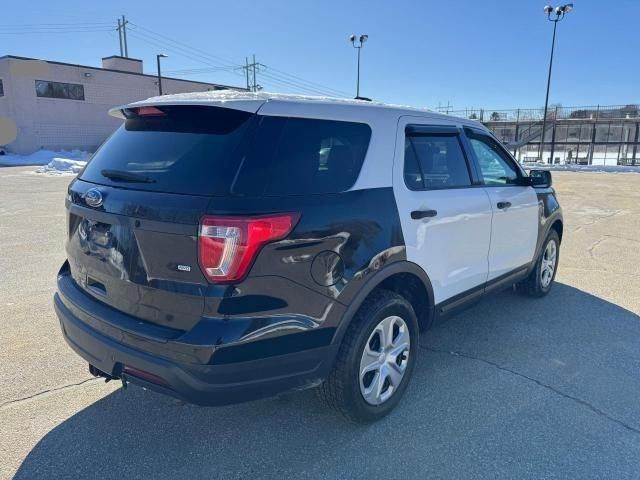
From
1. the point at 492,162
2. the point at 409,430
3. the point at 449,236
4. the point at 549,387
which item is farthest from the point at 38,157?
the point at 549,387

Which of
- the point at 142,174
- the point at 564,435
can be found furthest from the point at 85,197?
the point at 564,435

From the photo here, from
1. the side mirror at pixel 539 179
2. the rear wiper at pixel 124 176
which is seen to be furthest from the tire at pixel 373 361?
the side mirror at pixel 539 179

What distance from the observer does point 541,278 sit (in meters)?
5.02

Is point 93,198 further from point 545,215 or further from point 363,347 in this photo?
point 545,215

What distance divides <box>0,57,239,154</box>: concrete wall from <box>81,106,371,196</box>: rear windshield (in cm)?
3315

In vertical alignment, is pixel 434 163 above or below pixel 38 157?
above

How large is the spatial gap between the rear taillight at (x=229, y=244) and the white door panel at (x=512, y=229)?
2.41m

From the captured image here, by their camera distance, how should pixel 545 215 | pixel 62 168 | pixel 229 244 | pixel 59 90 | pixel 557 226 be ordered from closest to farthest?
1. pixel 229 244
2. pixel 545 215
3. pixel 557 226
4. pixel 62 168
5. pixel 59 90

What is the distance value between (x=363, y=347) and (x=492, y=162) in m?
2.34

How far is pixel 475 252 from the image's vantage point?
12.1 ft

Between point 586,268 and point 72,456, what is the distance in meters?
6.33

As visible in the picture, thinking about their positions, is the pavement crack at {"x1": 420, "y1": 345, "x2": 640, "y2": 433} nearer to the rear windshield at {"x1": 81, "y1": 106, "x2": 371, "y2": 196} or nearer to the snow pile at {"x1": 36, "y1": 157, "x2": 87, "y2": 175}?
the rear windshield at {"x1": 81, "y1": 106, "x2": 371, "y2": 196}

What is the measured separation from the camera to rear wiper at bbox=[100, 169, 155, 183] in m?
2.37

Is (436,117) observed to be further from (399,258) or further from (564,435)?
(564,435)
